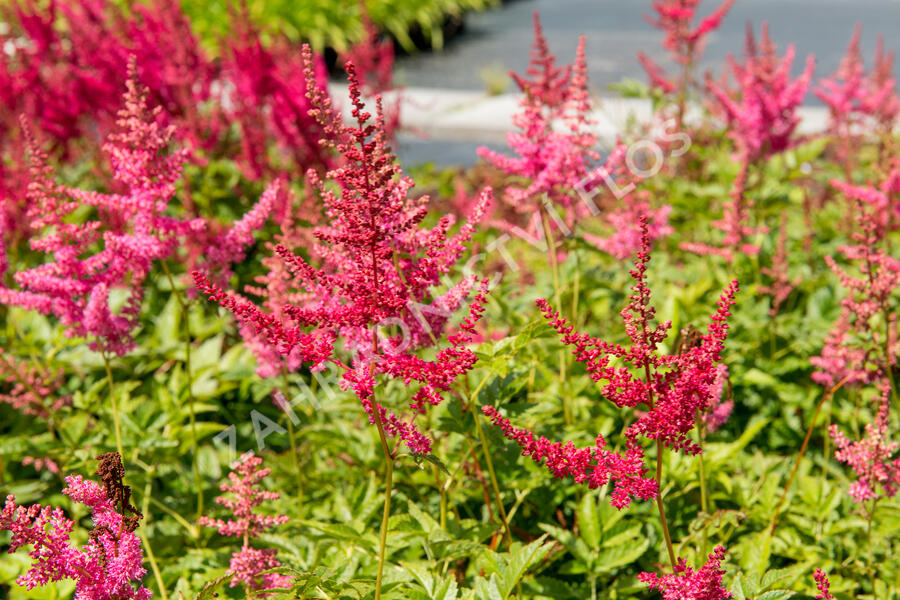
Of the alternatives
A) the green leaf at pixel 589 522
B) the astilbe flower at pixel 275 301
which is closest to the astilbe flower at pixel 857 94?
the green leaf at pixel 589 522

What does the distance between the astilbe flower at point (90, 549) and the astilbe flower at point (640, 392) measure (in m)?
0.67

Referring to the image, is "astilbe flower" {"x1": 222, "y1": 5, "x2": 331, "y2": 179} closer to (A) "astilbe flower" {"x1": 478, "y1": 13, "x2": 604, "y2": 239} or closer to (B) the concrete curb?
(A) "astilbe flower" {"x1": 478, "y1": 13, "x2": 604, "y2": 239}

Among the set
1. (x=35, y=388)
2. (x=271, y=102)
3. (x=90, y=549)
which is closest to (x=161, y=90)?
A: (x=271, y=102)

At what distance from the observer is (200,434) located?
2.74 metres

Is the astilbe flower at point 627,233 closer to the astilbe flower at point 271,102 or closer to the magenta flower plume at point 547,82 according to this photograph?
the magenta flower plume at point 547,82

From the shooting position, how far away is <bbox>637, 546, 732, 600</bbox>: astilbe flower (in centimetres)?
148

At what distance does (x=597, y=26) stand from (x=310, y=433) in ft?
42.5

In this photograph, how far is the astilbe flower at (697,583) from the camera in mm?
1480

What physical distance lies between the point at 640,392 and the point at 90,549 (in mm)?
990

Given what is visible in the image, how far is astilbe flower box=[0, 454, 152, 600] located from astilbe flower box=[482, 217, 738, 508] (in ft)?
2.19

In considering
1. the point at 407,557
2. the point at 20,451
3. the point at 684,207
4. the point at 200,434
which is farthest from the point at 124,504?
the point at 684,207

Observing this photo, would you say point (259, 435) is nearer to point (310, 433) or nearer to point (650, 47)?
point (310, 433)

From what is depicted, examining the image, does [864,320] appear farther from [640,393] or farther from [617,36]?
[617,36]

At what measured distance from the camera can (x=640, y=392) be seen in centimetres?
151
